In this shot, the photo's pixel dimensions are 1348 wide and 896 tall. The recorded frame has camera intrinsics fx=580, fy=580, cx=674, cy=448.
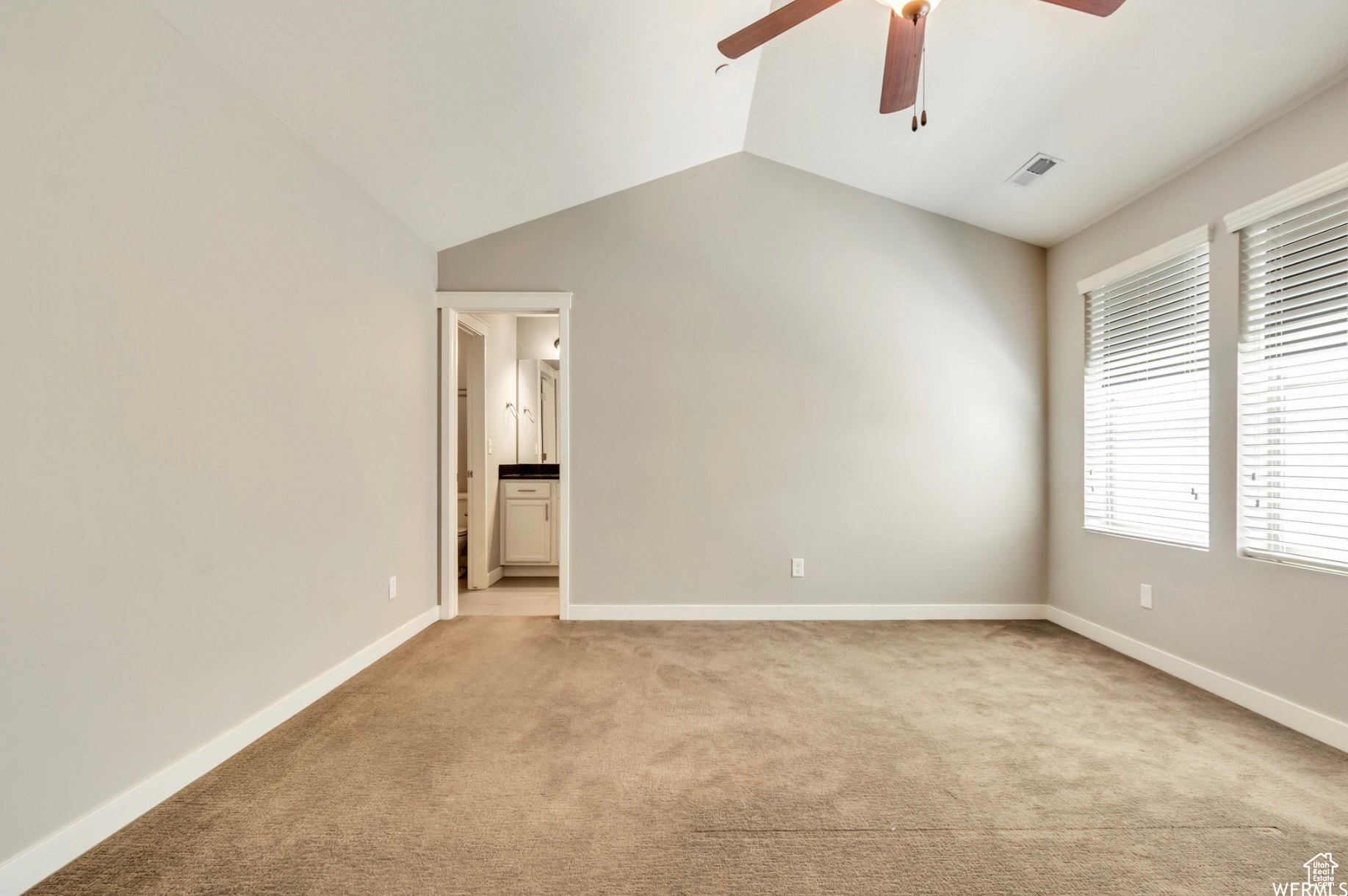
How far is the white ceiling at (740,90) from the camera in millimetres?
2018

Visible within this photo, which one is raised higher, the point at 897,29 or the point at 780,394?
the point at 897,29

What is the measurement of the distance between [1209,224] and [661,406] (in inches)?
110

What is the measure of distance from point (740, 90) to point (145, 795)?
3698 millimetres

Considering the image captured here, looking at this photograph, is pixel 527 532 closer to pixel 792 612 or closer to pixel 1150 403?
pixel 792 612

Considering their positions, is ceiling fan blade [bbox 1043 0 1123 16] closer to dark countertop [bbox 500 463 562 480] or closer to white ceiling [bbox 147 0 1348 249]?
white ceiling [bbox 147 0 1348 249]

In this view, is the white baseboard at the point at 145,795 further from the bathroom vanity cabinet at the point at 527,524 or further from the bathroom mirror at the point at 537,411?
the bathroom mirror at the point at 537,411

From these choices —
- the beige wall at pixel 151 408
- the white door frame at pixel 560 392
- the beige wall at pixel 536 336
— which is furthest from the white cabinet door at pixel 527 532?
the beige wall at pixel 151 408

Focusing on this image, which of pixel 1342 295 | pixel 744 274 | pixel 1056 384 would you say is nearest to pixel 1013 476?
pixel 1056 384

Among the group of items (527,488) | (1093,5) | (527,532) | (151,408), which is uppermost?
(1093,5)

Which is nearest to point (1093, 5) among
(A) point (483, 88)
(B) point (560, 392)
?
(A) point (483, 88)

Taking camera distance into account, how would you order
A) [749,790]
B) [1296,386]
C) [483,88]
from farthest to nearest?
[483,88] → [1296,386] → [749,790]

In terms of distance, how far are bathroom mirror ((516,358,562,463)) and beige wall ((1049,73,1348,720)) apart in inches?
169

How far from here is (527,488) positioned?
496cm

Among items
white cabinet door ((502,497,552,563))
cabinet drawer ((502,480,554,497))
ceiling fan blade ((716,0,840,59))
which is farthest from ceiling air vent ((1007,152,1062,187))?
white cabinet door ((502,497,552,563))
